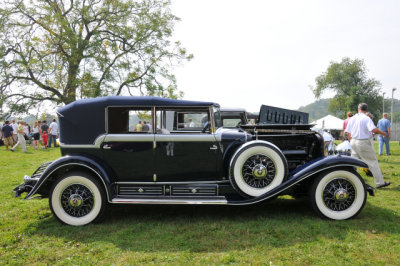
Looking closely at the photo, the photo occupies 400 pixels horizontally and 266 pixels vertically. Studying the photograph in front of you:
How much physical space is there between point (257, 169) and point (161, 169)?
1.46 meters

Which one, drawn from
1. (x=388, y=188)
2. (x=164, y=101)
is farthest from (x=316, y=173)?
(x=388, y=188)

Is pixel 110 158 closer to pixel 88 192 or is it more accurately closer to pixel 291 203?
pixel 88 192

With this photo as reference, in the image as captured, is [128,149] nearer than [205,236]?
No

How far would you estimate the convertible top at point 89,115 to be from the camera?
158 inches

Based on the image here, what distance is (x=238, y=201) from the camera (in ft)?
12.5

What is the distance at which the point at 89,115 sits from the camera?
404 cm

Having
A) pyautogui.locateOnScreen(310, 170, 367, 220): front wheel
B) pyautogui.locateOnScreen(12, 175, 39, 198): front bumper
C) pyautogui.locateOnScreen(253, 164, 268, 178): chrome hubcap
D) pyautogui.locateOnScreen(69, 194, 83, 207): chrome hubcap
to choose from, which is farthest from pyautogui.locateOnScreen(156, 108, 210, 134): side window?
pyautogui.locateOnScreen(12, 175, 39, 198): front bumper

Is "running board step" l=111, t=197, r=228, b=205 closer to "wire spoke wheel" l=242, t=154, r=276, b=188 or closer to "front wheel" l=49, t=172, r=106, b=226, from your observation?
"front wheel" l=49, t=172, r=106, b=226

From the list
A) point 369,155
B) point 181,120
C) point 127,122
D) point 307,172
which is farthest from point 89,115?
point 369,155

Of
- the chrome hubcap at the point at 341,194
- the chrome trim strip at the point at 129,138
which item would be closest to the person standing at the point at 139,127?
the chrome trim strip at the point at 129,138

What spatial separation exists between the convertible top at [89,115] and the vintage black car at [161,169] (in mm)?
15

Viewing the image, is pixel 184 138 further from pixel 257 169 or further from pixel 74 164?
pixel 74 164

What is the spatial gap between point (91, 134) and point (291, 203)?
3699 millimetres

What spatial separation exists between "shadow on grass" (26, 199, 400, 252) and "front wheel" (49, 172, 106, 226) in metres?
0.15
